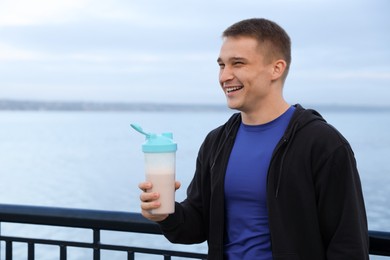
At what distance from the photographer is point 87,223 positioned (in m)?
2.89

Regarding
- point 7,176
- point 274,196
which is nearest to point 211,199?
point 274,196

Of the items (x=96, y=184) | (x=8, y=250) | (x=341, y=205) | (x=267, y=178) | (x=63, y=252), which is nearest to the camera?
(x=341, y=205)

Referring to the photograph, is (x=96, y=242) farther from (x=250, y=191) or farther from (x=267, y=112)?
(x=267, y=112)

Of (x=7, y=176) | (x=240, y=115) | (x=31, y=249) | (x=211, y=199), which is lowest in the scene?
(x=7, y=176)

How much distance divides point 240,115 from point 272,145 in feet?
0.91

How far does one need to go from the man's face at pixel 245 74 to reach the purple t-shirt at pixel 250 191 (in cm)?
11

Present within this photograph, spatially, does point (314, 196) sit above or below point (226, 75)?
below

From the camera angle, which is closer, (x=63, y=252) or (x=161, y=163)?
(x=161, y=163)

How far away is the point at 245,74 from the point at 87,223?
1.19 m

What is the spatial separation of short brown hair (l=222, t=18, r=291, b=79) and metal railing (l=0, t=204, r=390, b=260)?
3.25 ft

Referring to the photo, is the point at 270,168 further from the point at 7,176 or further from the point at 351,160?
the point at 7,176

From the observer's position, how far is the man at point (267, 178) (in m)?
2.04

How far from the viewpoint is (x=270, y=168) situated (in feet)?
7.00

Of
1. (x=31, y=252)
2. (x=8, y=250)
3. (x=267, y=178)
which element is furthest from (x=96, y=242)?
(x=267, y=178)
